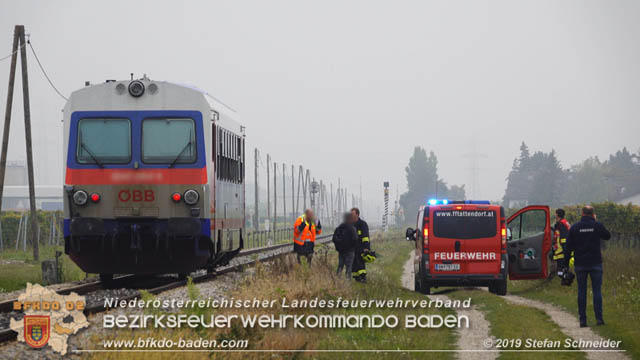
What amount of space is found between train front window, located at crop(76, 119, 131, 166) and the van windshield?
20.7ft

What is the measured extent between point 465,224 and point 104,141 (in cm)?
725

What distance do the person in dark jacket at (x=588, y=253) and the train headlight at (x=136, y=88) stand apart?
8.10 m

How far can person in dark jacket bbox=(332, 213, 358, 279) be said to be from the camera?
18000 mm

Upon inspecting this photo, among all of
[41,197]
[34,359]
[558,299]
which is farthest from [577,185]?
Answer: [34,359]

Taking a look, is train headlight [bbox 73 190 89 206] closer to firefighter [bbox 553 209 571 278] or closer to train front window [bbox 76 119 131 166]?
train front window [bbox 76 119 131 166]

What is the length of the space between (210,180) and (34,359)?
748 centimetres

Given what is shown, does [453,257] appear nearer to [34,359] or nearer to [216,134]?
[216,134]

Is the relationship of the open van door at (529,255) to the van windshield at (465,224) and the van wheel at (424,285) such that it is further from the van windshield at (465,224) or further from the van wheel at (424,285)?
the van wheel at (424,285)

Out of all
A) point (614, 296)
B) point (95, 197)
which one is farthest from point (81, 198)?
point (614, 296)

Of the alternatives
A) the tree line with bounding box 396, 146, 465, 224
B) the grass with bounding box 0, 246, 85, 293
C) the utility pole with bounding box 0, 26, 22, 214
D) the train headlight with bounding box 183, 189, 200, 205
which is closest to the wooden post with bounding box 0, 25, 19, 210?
the utility pole with bounding box 0, 26, 22, 214

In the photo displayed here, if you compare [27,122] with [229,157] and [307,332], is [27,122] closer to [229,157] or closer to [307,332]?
[229,157]

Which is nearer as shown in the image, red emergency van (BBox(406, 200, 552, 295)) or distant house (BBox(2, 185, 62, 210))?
red emergency van (BBox(406, 200, 552, 295))

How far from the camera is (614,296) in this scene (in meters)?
17.0

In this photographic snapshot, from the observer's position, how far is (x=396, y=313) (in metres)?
14.6
